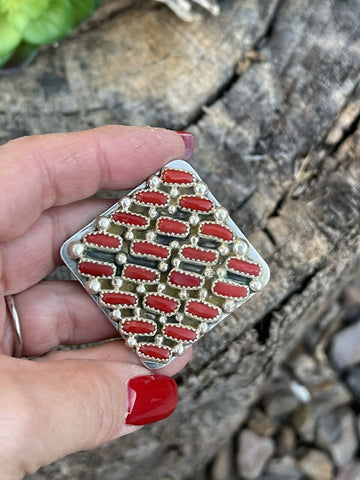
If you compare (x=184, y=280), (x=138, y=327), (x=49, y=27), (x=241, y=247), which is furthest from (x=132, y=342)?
(x=49, y=27)

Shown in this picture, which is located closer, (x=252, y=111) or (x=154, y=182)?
(x=154, y=182)

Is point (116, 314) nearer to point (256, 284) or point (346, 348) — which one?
point (256, 284)

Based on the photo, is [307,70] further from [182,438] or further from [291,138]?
[182,438]

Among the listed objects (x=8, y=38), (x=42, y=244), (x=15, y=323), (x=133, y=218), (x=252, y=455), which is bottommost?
(x=252, y=455)

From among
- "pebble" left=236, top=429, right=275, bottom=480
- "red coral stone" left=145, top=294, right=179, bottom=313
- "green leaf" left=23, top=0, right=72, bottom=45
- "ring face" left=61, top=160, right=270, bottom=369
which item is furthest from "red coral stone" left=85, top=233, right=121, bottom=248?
"pebble" left=236, top=429, right=275, bottom=480

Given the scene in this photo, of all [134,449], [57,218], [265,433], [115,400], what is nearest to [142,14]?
[57,218]

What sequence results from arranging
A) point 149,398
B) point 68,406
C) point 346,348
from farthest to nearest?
1. point 346,348
2. point 149,398
3. point 68,406
